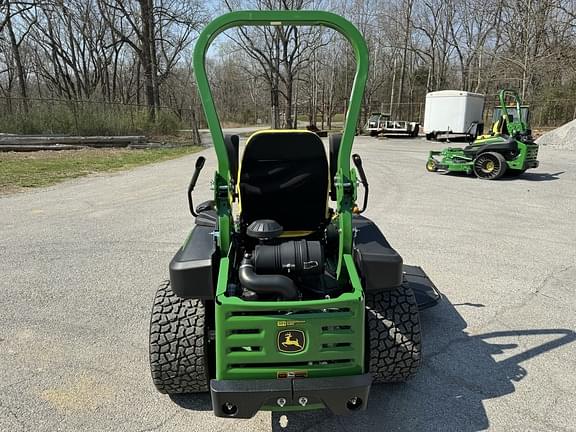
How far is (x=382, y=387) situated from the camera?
265cm

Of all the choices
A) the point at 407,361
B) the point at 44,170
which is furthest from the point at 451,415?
the point at 44,170

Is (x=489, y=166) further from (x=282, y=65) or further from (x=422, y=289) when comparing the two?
(x=282, y=65)

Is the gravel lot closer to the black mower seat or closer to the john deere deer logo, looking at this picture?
the john deere deer logo

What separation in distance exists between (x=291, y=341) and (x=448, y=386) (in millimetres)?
1297

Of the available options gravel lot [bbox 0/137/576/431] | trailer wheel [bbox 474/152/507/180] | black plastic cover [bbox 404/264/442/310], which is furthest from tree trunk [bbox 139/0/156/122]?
black plastic cover [bbox 404/264/442/310]

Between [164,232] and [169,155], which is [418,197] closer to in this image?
[164,232]

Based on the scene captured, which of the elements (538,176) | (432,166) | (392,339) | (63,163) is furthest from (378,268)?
(63,163)

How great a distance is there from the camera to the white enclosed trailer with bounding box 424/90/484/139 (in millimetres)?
21406

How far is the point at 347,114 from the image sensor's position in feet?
7.77

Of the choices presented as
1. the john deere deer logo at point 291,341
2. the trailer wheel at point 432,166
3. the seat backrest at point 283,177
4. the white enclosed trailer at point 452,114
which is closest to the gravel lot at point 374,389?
the john deere deer logo at point 291,341

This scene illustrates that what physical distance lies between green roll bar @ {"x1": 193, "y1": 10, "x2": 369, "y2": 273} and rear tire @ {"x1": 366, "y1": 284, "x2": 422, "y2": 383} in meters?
0.37

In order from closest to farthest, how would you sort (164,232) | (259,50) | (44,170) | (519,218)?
1. (164,232)
2. (519,218)
3. (44,170)
4. (259,50)

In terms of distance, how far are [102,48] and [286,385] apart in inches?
1470

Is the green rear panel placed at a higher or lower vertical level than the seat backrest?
lower
